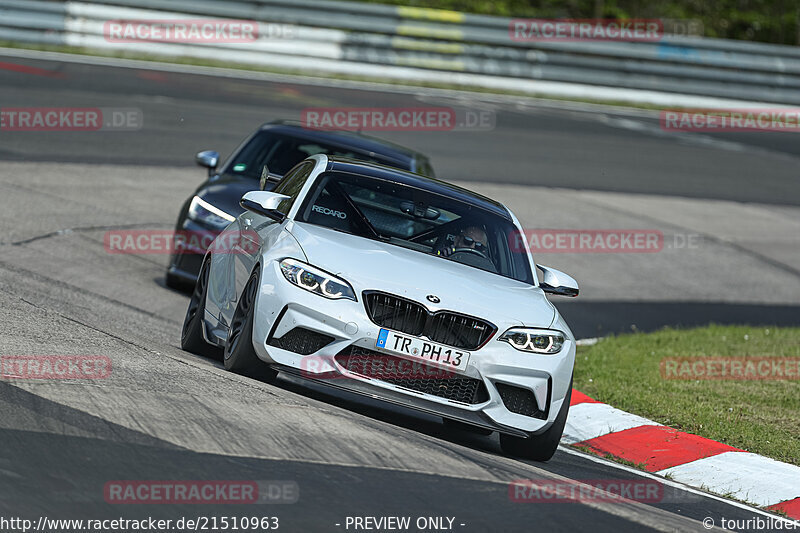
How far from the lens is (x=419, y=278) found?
699cm

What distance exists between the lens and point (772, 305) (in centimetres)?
1486

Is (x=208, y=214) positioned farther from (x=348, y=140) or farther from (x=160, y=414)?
(x=160, y=414)

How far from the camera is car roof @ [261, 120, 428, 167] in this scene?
11836 millimetres

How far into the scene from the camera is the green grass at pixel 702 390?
29.0 ft

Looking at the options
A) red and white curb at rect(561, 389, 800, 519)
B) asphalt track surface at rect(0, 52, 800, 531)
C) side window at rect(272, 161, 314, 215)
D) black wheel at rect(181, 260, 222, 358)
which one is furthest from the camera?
black wheel at rect(181, 260, 222, 358)

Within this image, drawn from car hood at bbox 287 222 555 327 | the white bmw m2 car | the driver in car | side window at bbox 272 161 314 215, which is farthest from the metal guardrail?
car hood at bbox 287 222 555 327

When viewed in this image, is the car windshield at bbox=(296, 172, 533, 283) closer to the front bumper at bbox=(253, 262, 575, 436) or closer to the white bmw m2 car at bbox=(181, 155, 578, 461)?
the white bmw m2 car at bbox=(181, 155, 578, 461)

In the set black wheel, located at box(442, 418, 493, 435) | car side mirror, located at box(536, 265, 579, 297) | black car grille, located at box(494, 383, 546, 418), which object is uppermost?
car side mirror, located at box(536, 265, 579, 297)

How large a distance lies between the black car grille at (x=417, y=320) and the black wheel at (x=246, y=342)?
725 mm

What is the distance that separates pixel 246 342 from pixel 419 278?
105cm

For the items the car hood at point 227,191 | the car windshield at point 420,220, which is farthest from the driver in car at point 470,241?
the car hood at point 227,191

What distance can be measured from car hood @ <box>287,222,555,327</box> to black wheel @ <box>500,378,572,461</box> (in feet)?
1.81

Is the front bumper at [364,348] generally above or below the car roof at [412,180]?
below

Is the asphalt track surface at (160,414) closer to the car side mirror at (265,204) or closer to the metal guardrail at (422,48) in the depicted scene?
the car side mirror at (265,204)
